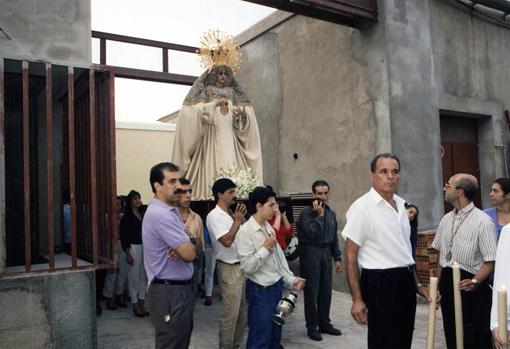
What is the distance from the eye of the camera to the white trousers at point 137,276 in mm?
6363

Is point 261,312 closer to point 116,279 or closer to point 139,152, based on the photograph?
point 116,279

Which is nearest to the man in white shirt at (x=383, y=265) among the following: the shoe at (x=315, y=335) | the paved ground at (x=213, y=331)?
the paved ground at (x=213, y=331)

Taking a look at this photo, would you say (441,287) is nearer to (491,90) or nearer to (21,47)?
(21,47)

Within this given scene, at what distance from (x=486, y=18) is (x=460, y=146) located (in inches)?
91.6

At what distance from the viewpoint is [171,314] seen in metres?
3.25

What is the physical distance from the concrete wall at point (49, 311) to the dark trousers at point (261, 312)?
4.65ft

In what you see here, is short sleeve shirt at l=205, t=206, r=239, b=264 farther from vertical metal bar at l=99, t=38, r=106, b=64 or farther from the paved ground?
vertical metal bar at l=99, t=38, r=106, b=64

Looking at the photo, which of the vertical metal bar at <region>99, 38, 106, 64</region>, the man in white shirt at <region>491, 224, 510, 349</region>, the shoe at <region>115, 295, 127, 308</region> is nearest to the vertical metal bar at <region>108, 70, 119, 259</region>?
the shoe at <region>115, 295, 127, 308</region>

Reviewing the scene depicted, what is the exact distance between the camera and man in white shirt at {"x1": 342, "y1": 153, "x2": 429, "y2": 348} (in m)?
3.20

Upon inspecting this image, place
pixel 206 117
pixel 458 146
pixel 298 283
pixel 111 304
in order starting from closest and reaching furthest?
1. pixel 298 283
2. pixel 206 117
3. pixel 111 304
4. pixel 458 146

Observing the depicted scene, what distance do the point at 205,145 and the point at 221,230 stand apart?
197 cm

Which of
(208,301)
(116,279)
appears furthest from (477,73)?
(116,279)

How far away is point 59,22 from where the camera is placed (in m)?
4.18

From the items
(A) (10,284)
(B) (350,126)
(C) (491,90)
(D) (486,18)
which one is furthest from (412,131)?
(A) (10,284)
